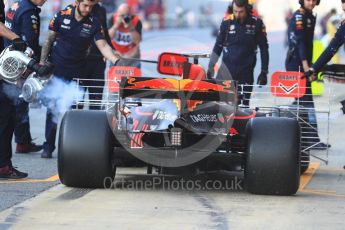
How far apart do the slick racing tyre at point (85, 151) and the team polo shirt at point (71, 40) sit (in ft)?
8.23

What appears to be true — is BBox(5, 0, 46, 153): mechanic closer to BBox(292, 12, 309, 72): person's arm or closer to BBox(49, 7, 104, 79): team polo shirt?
BBox(49, 7, 104, 79): team polo shirt

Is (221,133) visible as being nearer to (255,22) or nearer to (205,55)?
(205,55)

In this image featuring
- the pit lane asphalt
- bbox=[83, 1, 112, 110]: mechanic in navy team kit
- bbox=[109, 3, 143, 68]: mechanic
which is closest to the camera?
the pit lane asphalt

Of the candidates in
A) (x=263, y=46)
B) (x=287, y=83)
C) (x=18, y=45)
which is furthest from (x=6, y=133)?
(x=263, y=46)

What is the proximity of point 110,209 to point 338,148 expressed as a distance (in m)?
5.32

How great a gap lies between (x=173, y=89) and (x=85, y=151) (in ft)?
3.23

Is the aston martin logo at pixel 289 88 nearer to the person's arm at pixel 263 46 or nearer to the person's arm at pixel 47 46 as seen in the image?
the person's arm at pixel 263 46

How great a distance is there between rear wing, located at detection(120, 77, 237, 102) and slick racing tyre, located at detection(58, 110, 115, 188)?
0.39m

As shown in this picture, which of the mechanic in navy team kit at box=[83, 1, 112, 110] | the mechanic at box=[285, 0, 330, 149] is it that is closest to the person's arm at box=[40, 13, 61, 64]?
the mechanic in navy team kit at box=[83, 1, 112, 110]

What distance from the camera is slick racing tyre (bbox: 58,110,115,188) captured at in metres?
8.29

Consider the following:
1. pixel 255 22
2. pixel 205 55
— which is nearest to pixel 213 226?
pixel 205 55

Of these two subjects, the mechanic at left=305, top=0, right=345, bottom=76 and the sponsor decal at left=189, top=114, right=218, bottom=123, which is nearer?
the sponsor decal at left=189, top=114, right=218, bottom=123

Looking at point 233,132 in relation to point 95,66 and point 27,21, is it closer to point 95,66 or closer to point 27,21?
point 27,21

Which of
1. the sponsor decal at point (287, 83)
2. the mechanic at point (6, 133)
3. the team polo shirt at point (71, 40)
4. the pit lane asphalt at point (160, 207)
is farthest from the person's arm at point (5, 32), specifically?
the sponsor decal at point (287, 83)
